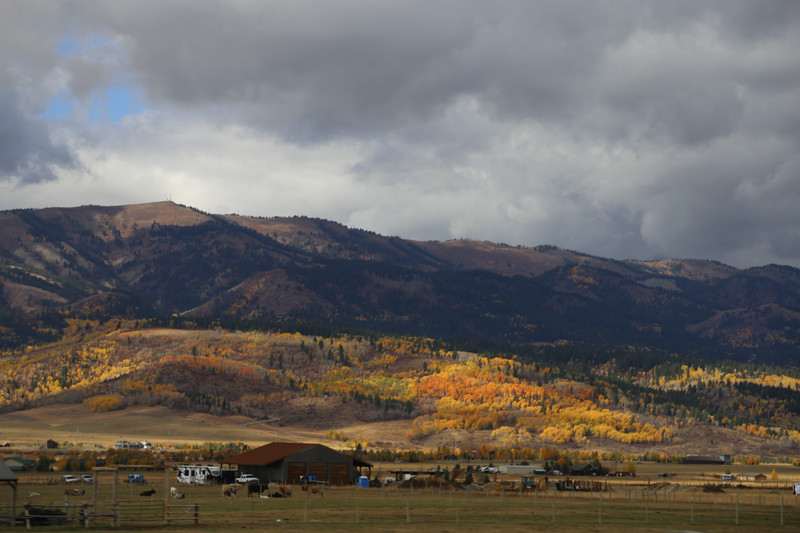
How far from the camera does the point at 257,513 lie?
228ft

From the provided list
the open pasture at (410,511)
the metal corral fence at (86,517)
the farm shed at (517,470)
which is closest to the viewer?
the metal corral fence at (86,517)

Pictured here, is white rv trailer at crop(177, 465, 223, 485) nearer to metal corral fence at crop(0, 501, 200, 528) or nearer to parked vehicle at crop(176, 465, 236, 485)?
parked vehicle at crop(176, 465, 236, 485)

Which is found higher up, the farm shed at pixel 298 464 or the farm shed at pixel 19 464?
the farm shed at pixel 298 464

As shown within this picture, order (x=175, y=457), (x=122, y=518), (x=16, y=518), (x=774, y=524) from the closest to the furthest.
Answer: (x=16, y=518) → (x=122, y=518) → (x=774, y=524) → (x=175, y=457)

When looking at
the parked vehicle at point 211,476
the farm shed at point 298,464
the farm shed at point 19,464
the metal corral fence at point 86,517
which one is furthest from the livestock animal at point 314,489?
the farm shed at point 19,464

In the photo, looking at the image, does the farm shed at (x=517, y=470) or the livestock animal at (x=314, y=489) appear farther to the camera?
the farm shed at (x=517, y=470)

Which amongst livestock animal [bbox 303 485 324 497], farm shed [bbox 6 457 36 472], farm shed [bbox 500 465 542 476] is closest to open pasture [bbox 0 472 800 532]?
livestock animal [bbox 303 485 324 497]

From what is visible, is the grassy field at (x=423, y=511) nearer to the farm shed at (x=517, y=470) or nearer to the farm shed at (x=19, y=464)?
the farm shed at (x=19, y=464)

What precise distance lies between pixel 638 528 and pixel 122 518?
32564 millimetres

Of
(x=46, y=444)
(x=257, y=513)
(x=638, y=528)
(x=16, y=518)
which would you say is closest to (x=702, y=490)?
(x=638, y=528)

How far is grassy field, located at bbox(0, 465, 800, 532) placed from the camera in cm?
6094

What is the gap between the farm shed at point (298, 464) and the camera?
4456 inches

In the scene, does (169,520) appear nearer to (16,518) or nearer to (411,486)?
(16,518)

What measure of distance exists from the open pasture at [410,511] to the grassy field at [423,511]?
0.22 ft
